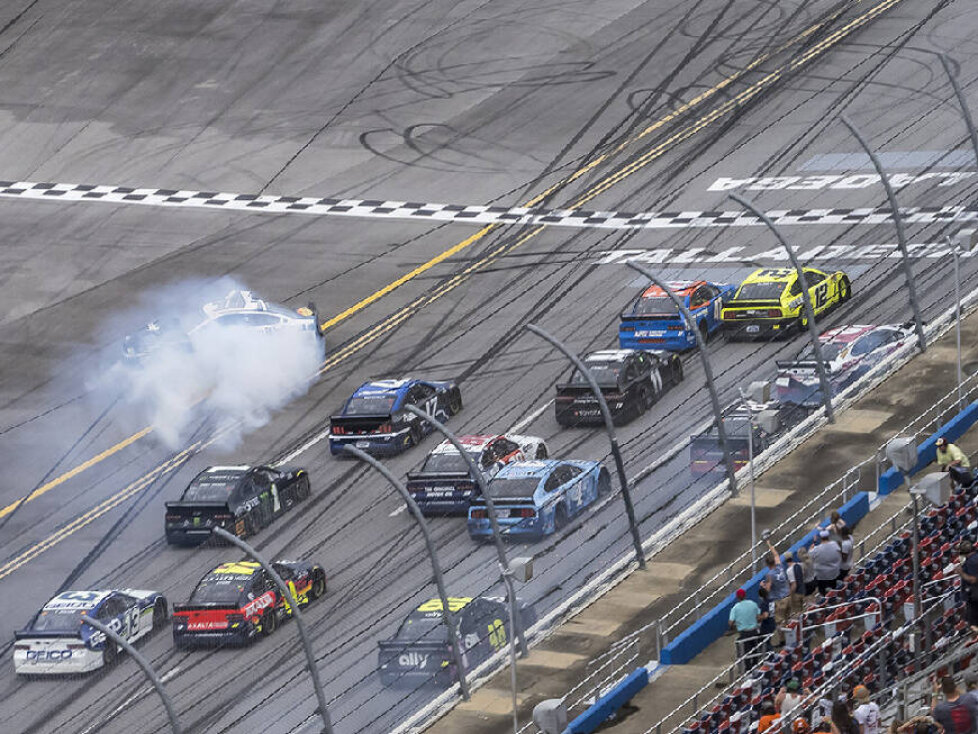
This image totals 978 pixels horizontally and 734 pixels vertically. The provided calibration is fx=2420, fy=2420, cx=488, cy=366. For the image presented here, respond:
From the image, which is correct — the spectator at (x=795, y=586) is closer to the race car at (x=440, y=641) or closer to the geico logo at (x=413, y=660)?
the race car at (x=440, y=641)

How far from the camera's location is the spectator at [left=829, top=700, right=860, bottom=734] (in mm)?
24453

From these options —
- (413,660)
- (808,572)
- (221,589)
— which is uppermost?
(808,572)

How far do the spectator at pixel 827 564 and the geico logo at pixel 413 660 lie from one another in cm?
690

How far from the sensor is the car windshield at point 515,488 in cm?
4178

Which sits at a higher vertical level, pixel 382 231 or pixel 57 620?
pixel 57 620

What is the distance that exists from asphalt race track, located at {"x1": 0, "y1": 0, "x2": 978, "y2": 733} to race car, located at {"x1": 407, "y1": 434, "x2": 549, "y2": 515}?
0.81 m

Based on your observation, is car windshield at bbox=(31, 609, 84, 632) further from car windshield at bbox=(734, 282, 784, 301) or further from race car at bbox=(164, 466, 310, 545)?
car windshield at bbox=(734, 282, 784, 301)

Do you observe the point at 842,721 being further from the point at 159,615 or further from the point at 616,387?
the point at 616,387

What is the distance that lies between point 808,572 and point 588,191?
3043 centimetres

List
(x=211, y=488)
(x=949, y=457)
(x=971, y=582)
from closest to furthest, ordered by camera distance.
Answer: (x=971, y=582)
(x=949, y=457)
(x=211, y=488)

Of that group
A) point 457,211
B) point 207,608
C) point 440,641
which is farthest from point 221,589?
point 457,211

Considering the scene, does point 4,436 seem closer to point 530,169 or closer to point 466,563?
point 466,563

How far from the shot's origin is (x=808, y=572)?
31.7 m

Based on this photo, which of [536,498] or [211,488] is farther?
[211,488]
